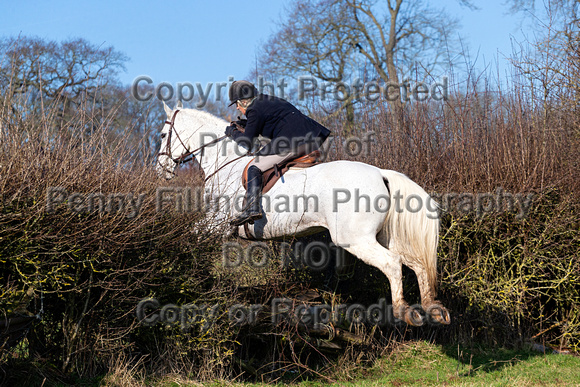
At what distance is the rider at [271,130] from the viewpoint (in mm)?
5660

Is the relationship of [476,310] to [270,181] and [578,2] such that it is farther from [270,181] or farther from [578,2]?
[578,2]

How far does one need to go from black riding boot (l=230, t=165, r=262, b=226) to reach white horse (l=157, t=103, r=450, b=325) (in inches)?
4.6

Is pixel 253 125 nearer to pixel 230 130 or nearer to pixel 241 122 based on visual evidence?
pixel 241 122

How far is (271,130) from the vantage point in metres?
5.89

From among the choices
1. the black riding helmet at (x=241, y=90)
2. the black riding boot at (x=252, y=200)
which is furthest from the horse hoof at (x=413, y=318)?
the black riding helmet at (x=241, y=90)

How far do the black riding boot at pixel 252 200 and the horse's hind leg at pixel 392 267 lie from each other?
1039 millimetres

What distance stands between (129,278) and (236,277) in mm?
1115

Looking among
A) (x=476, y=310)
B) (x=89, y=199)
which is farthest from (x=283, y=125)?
(x=476, y=310)

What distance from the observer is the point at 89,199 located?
4352mm

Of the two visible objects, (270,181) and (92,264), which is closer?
(92,264)

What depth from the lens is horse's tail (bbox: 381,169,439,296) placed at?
502 cm

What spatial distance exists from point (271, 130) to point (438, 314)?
2631 millimetres

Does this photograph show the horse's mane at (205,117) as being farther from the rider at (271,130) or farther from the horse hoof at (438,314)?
the horse hoof at (438,314)

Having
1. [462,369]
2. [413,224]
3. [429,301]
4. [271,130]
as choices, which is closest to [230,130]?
[271,130]
